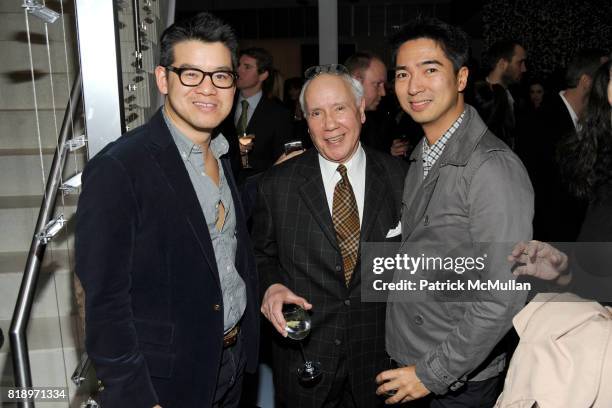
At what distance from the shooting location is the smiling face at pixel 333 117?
1.97 m

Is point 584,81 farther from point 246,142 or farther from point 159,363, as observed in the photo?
point 159,363

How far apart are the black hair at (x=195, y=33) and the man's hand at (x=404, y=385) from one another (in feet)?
3.71

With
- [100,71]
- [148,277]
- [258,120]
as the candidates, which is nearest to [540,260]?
[148,277]

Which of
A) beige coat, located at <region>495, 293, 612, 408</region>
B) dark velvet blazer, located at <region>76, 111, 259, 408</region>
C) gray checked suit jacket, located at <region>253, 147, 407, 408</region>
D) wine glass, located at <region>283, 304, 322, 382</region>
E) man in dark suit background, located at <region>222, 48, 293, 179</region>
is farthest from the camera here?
man in dark suit background, located at <region>222, 48, 293, 179</region>

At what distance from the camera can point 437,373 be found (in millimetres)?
1580

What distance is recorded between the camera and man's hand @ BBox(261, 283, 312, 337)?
1.78m

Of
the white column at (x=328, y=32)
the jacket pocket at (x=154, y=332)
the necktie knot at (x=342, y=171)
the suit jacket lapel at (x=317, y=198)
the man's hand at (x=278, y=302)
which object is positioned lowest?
the man's hand at (x=278, y=302)

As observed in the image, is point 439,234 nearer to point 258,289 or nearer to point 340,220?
point 340,220

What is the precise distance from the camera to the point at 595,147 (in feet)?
5.87

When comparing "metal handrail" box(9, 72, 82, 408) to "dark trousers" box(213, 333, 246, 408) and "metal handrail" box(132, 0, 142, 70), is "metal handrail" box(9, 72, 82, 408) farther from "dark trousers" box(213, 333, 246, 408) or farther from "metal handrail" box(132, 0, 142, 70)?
"metal handrail" box(132, 0, 142, 70)

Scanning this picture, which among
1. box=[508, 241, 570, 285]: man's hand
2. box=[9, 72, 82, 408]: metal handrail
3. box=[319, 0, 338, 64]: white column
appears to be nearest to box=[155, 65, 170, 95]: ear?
box=[9, 72, 82, 408]: metal handrail

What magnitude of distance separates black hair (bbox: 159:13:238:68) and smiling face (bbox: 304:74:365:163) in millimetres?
525

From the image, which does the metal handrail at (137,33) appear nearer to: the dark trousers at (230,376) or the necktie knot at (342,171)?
the necktie knot at (342,171)

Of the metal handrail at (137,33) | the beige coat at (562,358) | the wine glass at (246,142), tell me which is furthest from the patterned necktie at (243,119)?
the beige coat at (562,358)
